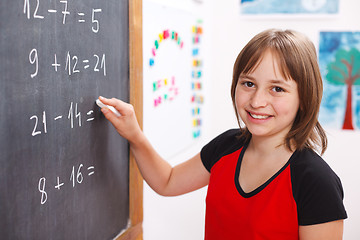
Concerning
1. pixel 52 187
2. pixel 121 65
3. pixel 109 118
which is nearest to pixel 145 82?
pixel 121 65

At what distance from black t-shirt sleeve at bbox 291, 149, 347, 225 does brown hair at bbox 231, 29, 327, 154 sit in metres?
0.08

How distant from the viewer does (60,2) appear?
3.17 ft

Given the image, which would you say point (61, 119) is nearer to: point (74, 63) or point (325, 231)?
point (74, 63)

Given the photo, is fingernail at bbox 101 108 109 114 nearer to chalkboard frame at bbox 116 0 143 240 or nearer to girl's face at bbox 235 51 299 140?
chalkboard frame at bbox 116 0 143 240

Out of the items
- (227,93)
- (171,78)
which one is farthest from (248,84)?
(227,93)

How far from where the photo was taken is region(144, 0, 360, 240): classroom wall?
7.06 ft

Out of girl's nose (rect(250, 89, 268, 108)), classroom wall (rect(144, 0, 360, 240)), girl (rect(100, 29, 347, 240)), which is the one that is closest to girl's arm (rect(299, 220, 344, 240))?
girl (rect(100, 29, 347, 240))

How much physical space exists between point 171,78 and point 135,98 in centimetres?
44

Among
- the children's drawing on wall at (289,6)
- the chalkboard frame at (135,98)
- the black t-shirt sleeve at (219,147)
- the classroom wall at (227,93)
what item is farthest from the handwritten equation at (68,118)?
the children's drawing on wall at (289,6)

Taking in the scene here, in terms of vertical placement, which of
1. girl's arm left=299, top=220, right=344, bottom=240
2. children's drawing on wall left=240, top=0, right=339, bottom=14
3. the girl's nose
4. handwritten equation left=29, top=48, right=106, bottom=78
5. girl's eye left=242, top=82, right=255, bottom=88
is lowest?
girl's arm left=299, top=220, right=344, bottom=240

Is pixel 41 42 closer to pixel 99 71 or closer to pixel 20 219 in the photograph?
pixel 99 71

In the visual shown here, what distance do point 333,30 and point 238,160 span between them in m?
1.30

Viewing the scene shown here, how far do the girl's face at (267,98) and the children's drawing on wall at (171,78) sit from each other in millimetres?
454

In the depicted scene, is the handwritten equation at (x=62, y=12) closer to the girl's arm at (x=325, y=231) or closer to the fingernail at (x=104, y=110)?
the fingernail at (x=104, y=110)
